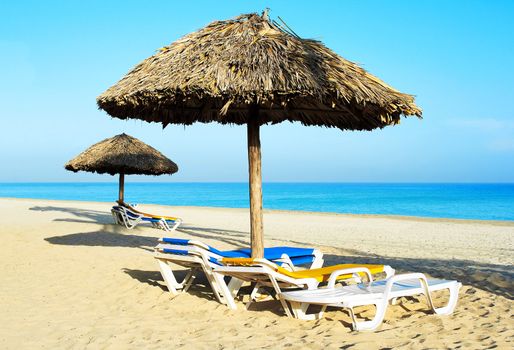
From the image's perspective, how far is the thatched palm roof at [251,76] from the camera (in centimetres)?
486

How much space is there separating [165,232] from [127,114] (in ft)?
20.9

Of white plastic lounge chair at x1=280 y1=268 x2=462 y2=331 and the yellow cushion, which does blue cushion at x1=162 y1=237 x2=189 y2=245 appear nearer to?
the yellow cushion

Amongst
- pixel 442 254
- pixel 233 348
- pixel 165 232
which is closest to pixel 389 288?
pixel 233 348

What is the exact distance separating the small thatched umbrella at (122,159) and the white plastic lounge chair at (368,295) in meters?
9.08

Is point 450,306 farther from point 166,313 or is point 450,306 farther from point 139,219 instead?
point 139,219

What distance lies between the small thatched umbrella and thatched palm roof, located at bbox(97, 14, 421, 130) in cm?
715

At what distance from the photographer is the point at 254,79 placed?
4.86 meters

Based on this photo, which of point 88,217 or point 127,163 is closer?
point 127,163

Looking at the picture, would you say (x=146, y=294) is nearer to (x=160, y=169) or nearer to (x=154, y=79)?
(x=154, y=79)

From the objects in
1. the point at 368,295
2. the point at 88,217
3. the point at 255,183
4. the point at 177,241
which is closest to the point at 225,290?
the point at 177,241

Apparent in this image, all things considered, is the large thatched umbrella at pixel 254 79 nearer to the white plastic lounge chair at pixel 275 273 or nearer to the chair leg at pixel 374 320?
the white plastic lounge chair at pixel 275 273

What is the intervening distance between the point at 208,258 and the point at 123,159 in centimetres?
833

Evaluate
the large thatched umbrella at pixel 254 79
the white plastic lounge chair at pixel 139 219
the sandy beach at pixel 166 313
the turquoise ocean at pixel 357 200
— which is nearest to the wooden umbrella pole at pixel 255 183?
the large thatched umbrella at pixel 254 79

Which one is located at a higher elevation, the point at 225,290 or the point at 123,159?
the point at 123,159
